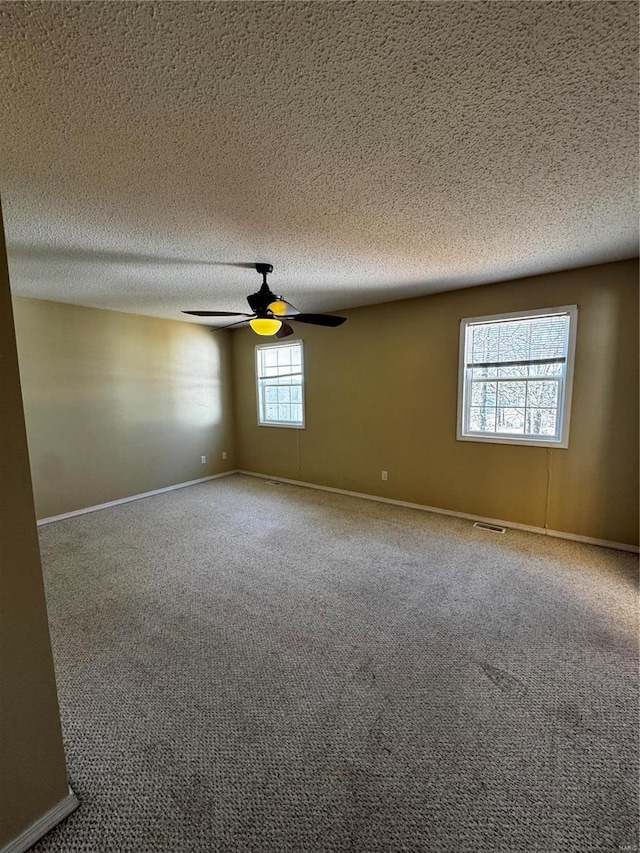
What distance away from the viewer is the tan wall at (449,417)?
3092 mm

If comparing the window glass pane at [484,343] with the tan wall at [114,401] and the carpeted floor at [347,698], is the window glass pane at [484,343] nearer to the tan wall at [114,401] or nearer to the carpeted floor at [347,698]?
the carpeted floor at [347,698]

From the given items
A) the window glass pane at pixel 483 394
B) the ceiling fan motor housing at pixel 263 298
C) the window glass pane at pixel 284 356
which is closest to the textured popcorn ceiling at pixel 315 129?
the ceiling fan motor housing at pixel 263 298

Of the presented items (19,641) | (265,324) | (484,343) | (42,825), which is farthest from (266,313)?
(42,825)

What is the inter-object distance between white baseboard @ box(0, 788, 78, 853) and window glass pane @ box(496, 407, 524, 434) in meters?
3.97

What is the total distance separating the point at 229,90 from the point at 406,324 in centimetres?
332

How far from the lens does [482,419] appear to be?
383cm

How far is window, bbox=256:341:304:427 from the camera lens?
533cm

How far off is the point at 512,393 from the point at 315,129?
10.2ft

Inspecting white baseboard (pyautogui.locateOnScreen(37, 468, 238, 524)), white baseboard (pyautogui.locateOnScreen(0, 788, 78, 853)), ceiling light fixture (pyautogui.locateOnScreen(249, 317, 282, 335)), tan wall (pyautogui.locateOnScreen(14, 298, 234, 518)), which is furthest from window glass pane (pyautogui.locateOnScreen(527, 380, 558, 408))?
white baseboard (pyautogui.locateOnScreen(37, 468, 238, 524))

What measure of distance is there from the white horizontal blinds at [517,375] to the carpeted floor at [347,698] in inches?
49.1

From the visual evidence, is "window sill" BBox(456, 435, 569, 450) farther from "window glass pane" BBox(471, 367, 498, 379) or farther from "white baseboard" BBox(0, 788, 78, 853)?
"white baseboard" BBox(0, 788, 78, 853)

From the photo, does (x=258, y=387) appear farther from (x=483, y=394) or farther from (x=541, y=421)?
(x=541, y=421)

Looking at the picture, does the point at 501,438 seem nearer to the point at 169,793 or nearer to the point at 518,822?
the point at 518,822

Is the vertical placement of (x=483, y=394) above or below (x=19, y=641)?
above
